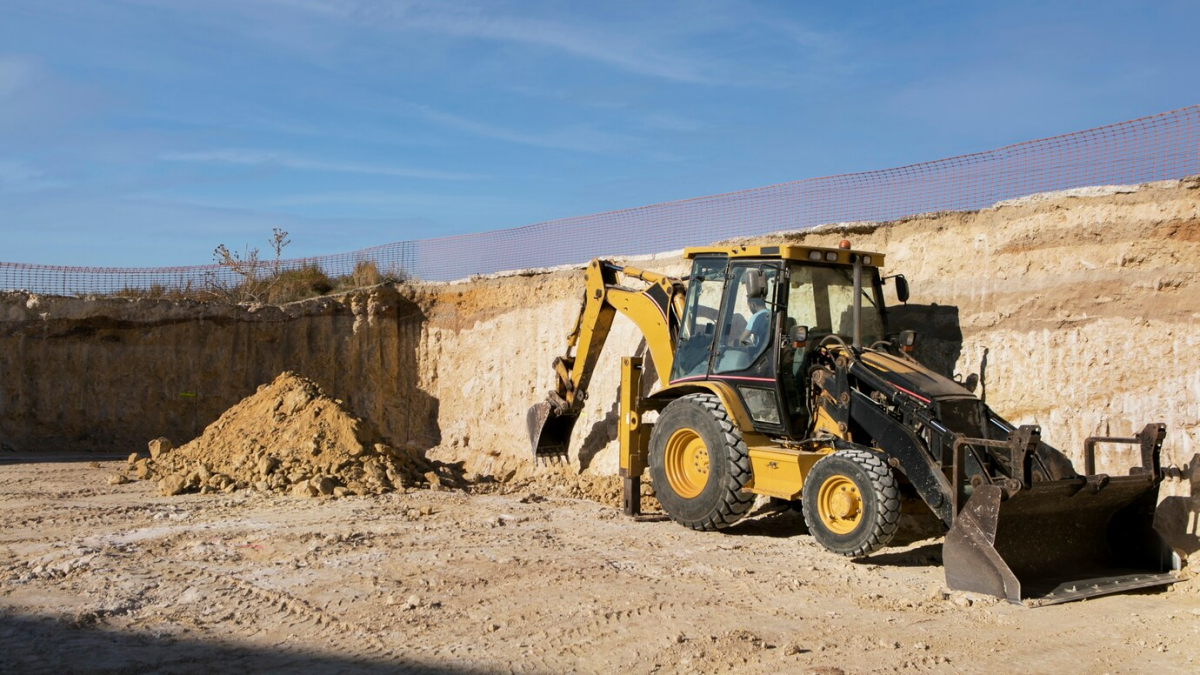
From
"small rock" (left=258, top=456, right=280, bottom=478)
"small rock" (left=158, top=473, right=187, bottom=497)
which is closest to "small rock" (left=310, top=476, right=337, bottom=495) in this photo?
"small rock" (left=258, top=456, right=280, bottom=478)

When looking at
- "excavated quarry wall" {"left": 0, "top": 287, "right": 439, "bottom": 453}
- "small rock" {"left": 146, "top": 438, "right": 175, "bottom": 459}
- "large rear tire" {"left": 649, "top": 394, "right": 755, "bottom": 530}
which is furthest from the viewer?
"excavated quarry wall" {"left": 0, "top": 287, "right": 439, "bottom": 453}

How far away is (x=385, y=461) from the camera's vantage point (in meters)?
12.8

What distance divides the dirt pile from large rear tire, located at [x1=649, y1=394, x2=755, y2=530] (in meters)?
3.78

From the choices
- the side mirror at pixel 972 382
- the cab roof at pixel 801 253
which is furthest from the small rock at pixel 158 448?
the side mirror at pixel 972 382

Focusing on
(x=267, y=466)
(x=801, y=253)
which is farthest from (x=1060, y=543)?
(x=267, y=466)

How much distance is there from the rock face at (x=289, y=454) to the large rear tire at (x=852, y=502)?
5741 mm

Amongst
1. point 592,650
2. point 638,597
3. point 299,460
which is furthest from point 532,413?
point 592,650

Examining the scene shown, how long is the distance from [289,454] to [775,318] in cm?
669

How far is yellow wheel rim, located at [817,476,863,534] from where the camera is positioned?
822cm

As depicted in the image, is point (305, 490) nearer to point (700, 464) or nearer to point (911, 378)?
point (700, 464)

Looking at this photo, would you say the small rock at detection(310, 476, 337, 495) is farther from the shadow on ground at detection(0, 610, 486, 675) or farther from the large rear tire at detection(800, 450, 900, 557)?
the large rear tire at detection(800, 450, 900, 557)

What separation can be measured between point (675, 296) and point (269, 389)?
21.8ft

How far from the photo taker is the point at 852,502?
822 centimetres

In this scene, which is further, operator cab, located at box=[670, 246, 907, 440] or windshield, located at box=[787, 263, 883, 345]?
windshield, located at box=[787, 263, 883, 345]
